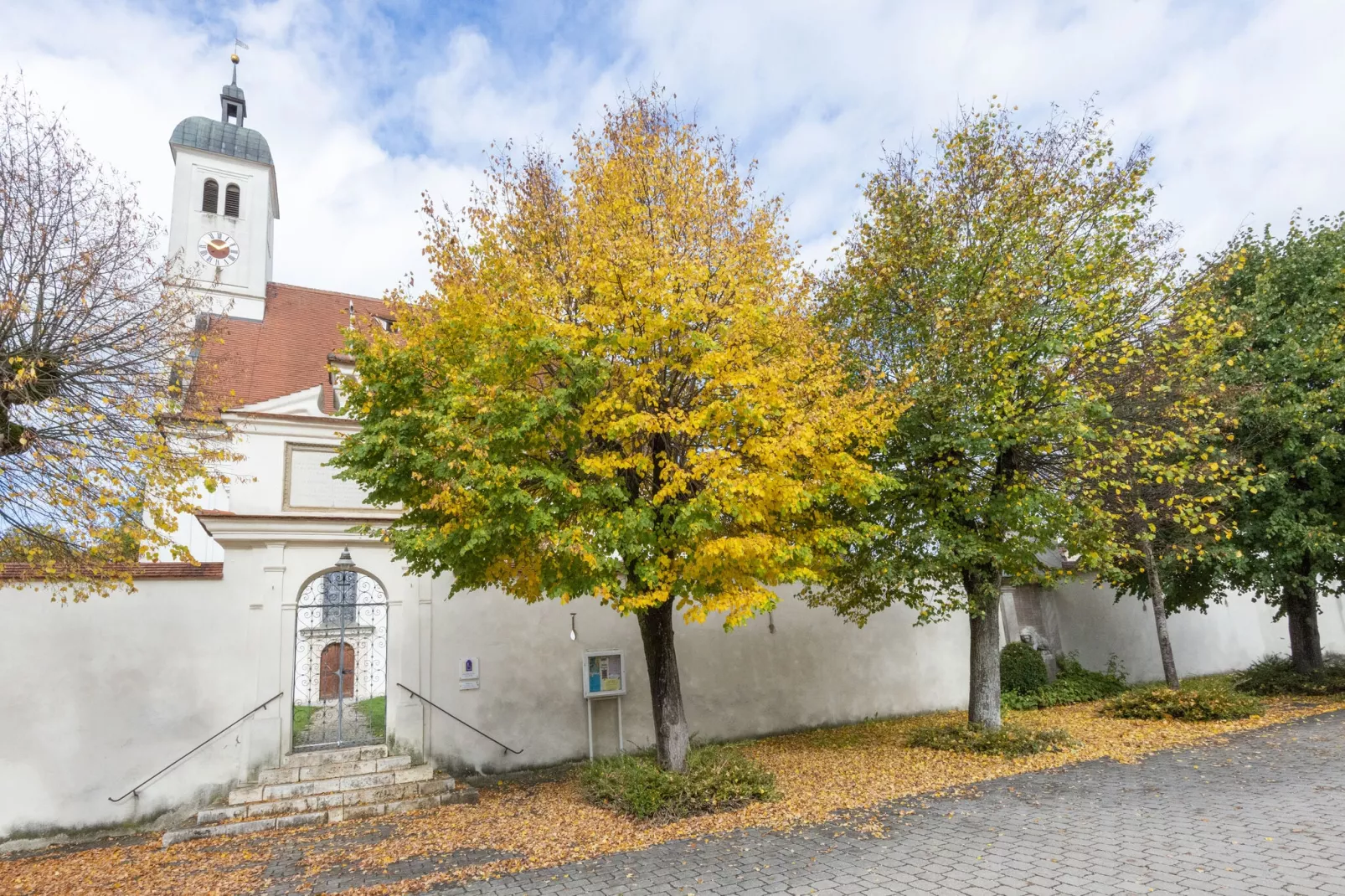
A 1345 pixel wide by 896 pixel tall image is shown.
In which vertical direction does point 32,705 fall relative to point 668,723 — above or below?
above

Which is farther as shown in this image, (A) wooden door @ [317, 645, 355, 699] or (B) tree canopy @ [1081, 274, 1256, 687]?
(A) wooden door @ [317, 645, 355, 699]

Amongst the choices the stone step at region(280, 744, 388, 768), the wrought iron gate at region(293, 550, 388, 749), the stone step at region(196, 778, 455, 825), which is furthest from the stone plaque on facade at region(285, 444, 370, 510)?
the stone step at region(196, 778, 455, 825)

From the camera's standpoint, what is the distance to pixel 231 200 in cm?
2019

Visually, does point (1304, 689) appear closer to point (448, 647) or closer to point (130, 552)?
point (448, 647)

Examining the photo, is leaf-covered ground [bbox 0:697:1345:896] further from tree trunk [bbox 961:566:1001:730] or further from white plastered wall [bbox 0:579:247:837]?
tree trunk [bbox 961:566:1001:730]

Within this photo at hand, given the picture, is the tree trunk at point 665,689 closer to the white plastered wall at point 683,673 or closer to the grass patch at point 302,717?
the white plastered wall at point 683,673

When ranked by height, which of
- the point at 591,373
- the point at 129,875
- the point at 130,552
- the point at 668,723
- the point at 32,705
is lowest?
the point at 129,875

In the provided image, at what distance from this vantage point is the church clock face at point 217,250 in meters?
18.7

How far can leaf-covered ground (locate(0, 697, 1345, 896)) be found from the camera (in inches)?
256

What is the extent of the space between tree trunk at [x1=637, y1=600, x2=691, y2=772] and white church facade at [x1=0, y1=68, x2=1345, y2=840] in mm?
2845

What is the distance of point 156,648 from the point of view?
9.34m

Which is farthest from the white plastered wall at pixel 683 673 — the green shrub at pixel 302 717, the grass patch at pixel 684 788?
the green shrub at pixel 302 717

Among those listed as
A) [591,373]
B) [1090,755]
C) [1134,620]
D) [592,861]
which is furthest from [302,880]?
[1134,620]

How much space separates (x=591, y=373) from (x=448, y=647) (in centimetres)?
568
